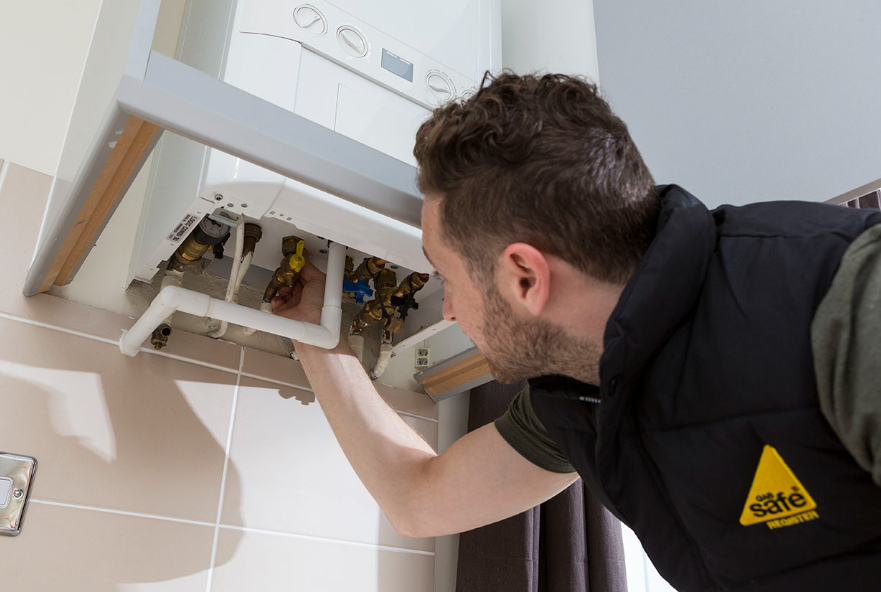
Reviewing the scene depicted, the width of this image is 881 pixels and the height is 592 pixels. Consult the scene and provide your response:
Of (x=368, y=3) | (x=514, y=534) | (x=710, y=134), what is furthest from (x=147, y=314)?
(x=710, y=134)

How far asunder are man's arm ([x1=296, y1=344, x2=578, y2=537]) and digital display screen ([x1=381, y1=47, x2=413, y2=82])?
45 cm

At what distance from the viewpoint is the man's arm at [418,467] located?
97 centimetres

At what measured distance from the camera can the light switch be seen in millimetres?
990

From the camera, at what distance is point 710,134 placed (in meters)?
1.14

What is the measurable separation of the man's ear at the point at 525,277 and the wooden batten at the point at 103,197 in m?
0.38

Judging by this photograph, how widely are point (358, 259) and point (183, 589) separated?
571 millimetres

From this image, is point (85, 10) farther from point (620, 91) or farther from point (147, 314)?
point (620, 91)

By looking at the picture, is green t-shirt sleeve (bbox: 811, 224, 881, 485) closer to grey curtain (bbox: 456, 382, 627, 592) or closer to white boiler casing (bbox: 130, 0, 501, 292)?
white boiler casing (bbox: 130, 0, 501, 292)

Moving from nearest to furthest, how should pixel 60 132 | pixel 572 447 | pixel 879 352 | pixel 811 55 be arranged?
pixel 879 352, pixel 572 447, pixel 811 55, pixel 60 132

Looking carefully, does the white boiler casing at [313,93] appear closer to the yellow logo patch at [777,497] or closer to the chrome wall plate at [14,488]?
the chrome wall plate at [14,488]

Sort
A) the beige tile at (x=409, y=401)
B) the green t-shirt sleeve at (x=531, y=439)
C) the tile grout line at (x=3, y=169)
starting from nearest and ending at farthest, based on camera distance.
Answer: the green t-shirt sleeve at (x=531, y=439)
the tile grout line at (x=3, y=169)
the beige tile at (x=409, y=401)

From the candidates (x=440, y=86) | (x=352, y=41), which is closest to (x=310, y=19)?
(x=352, y=41)

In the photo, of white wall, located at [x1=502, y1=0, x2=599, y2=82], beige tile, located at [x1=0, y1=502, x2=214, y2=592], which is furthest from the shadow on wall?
white wall, located at [x1=502, y1=0, x2=599, y2=82]

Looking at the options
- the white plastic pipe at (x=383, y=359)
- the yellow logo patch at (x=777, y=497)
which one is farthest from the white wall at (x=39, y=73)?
the yellow logo patch at (x=777, y=497)
